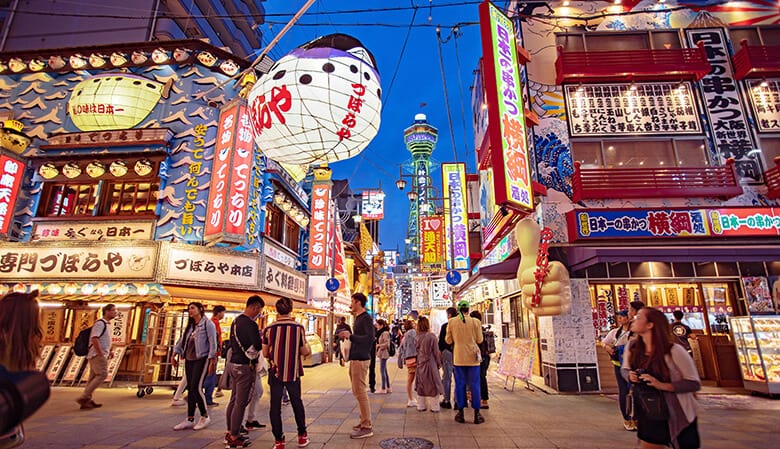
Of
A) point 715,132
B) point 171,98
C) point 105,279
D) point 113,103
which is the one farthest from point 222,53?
point 715,132

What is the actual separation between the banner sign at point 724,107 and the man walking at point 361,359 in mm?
12106

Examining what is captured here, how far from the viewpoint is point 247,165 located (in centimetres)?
1198

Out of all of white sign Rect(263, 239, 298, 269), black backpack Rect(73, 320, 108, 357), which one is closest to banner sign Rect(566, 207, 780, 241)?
white sign Rect(263, 239, 298, 269)

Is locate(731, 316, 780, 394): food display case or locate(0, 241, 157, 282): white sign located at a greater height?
locate(0, 241, 157, 282): white sign

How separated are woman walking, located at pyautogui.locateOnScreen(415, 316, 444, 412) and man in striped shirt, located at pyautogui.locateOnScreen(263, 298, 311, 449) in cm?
300

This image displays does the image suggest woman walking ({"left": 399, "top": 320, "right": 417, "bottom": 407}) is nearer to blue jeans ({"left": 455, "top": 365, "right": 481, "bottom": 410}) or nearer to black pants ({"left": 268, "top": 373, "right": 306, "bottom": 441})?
blue jeans ({"left": 455, "top": 365, "right": 481, "bottom": 410})

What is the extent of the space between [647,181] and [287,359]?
10902 millimetres

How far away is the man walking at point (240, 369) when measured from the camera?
5.20 meters

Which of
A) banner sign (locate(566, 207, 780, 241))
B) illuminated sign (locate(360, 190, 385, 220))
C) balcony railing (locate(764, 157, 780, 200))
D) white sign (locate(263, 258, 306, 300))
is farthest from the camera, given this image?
illuminated sign (locate(360, 190, 385, 220))

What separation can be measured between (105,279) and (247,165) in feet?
17.1

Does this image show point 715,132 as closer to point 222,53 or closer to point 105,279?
point 222,53

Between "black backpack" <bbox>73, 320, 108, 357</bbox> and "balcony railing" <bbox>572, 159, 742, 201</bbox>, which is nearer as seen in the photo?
"black backpack" <bbox>73, 320, 108, 357</bbox>

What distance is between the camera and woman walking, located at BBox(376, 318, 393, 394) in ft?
34.3

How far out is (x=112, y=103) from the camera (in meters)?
13.2
